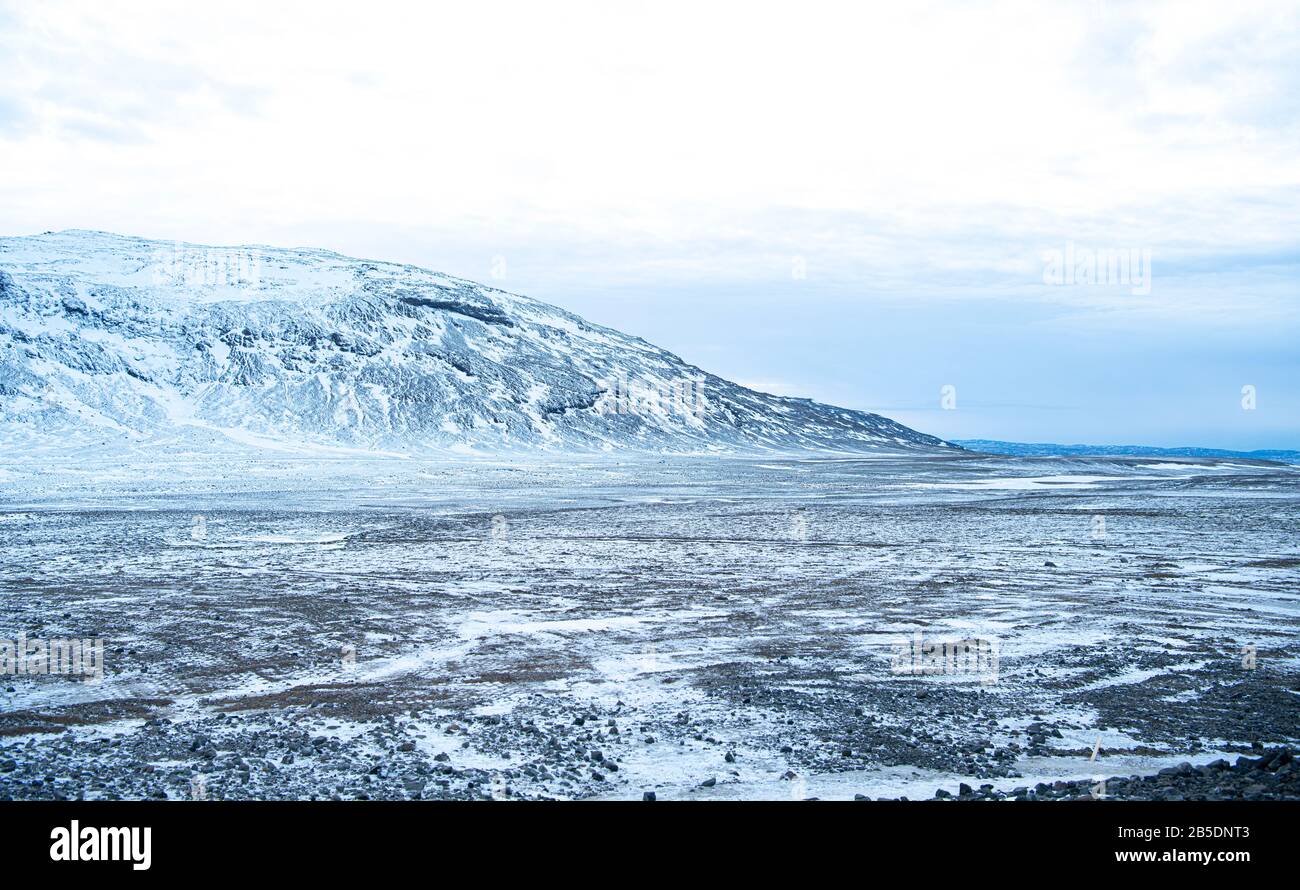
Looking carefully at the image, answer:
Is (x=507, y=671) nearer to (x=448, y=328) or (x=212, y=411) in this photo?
(x=212, y=411)

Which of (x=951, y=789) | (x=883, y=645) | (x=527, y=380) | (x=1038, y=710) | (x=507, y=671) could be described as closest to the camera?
(x=951, y=789)

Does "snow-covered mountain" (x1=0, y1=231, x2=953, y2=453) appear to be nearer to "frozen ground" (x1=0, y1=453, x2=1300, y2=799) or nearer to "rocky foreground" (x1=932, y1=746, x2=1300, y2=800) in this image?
"frozen ground" (x1=0, y1=453, x2=1300, y2=799)

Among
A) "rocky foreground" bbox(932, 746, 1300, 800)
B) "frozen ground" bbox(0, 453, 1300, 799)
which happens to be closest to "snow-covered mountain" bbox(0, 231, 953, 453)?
"frozen ground" bbox(0, 453, 1300, 799)

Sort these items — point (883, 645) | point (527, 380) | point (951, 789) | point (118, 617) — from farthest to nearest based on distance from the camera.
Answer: point (527, 380)
point (118, 617)
point (883, 645)
point (951, 789)

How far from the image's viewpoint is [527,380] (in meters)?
118

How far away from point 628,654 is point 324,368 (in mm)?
103194

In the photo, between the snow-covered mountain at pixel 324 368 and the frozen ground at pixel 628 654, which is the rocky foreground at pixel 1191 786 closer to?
the frozen ground at pixel 628 654

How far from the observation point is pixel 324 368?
108812 millimetres

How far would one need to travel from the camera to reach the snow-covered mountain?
94.8m

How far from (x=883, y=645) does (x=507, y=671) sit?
4855 mm

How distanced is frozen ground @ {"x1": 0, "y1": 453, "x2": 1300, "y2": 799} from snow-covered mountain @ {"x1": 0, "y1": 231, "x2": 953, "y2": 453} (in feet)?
231

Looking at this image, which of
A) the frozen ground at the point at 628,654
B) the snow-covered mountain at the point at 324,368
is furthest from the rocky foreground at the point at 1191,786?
the snow-covered mountain at the point at 324,368

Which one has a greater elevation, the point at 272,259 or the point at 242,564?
the point at 272,259
